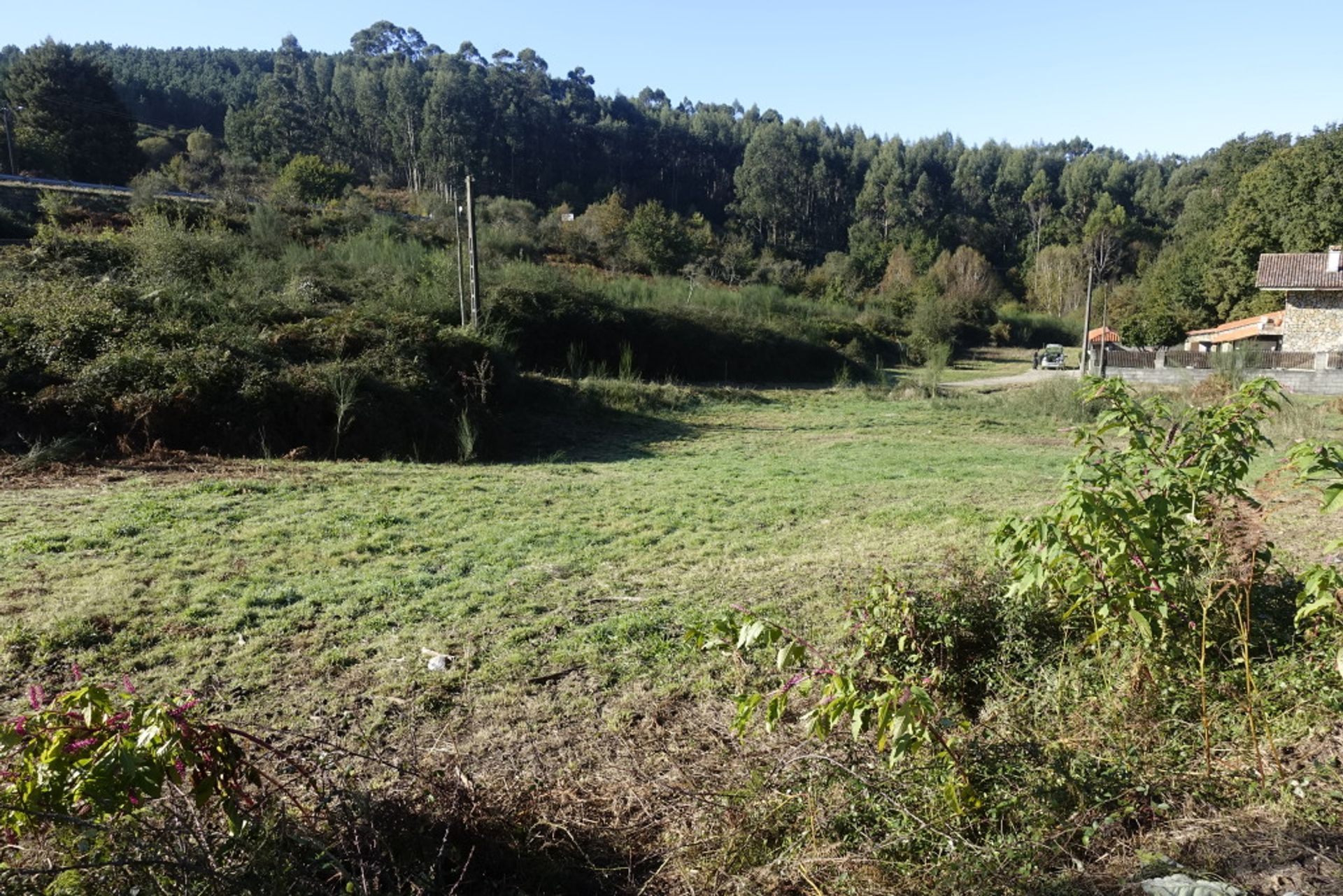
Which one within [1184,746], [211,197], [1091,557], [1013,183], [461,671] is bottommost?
[461,671]

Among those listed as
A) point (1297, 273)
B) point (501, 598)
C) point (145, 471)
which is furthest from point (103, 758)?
point (1297, 273)

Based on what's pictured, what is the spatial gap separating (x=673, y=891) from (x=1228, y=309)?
161ft

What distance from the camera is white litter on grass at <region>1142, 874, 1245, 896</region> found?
169 cm

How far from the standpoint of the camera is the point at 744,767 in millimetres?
2791

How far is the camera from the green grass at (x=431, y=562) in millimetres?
3855

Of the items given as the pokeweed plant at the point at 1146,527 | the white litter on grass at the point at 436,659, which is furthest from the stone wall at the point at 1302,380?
the white litter on grass at the point at 436,659

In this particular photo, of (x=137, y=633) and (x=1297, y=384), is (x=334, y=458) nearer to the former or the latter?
(x=137, y=633)

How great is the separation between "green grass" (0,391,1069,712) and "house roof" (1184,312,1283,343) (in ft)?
100

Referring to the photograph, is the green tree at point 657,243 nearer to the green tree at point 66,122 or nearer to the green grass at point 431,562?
the green tree at point 66,122

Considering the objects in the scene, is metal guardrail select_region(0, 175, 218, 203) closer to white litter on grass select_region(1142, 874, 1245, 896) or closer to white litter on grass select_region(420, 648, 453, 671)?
white litter on grass select_region(420, 648, 453, 671)

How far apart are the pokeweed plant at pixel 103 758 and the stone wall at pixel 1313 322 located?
125ft

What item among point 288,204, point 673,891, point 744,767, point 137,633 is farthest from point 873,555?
point 288,204

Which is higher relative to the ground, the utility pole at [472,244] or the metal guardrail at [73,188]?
the metal guardrail at [73,188]

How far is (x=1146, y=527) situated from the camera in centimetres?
267
